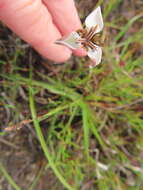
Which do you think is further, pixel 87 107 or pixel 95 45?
pixel 87 107

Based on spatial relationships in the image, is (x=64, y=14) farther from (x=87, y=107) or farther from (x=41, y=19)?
(x=87, y=107)

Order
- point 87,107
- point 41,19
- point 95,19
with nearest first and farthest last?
point 95,19 < point 41,19 < point 87,107

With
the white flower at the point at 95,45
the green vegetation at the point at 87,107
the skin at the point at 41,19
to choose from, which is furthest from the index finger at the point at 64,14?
the green vegetation at the point at 87,107

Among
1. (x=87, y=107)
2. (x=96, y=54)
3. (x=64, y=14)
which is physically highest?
(x=64, y=14)

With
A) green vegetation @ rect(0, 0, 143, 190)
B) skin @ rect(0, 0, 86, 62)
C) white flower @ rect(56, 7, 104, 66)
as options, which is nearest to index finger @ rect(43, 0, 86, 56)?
skin @ rect(0, 0, 86, 62)

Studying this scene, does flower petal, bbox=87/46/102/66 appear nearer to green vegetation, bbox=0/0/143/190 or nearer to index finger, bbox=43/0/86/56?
index finger, bbox=43/0/86/56

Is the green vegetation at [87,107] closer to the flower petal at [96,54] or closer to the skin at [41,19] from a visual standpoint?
the skin at [41,19]

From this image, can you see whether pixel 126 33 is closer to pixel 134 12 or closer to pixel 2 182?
pixel 134 12

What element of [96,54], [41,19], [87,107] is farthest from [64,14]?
[87,107]

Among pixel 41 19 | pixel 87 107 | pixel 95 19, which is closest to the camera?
pixel 95 19
